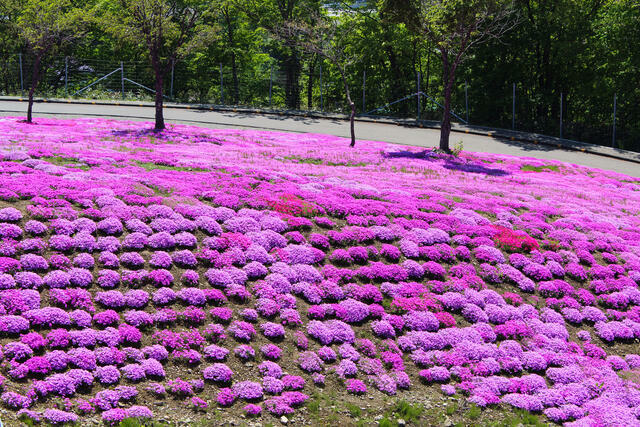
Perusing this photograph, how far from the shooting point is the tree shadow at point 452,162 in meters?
30.6

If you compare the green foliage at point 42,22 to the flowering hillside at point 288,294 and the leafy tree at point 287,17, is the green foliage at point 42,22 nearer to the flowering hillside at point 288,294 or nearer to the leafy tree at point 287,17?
the flowering hillside at point 288,294

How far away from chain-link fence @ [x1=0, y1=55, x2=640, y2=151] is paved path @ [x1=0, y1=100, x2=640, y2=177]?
5.40 meters

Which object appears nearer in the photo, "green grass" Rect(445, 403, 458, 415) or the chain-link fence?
"green grass" Rect(445, 403, 458, 415)

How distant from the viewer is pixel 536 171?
33094mm

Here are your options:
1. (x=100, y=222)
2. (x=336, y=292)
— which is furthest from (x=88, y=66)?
(x=336, y=292)

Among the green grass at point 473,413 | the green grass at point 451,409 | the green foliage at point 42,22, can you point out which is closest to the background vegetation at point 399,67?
the green foliage at point 42,22

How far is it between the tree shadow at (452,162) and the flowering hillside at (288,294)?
24.8ft

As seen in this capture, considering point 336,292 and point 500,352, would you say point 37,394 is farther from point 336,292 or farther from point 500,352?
point 500,352

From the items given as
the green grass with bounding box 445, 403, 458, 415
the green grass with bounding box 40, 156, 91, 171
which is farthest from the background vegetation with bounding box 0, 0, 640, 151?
the green grass with bounding box 445, 403, 458, 415

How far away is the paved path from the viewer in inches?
1548

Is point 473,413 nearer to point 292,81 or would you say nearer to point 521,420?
point 521,420

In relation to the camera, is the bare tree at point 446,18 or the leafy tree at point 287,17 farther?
the leafy tree at point 287,17

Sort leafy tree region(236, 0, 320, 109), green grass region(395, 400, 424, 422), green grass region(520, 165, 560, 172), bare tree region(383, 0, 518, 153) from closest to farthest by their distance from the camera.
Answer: green grass region(395, 400, 424, 422) < bare tree region(383, 0, 518, 153) < green grass region(520, 165, 560, 172) < leafy tree region(236, 0, 320, 109)

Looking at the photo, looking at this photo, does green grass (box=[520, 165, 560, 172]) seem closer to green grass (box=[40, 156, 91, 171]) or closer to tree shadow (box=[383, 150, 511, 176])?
tree shadow (box=[383, 150, 511, 176])
